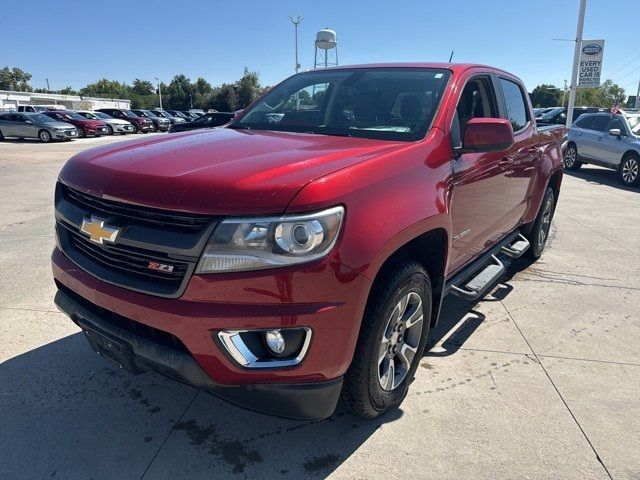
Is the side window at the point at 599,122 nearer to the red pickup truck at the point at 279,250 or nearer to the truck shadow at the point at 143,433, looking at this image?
the red pickup truck at the point at 279,250

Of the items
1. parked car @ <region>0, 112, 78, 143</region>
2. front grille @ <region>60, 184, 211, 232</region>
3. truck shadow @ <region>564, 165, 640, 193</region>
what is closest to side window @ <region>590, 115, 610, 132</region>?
truck shadow @ <region>564, 165, 640, 193</region>

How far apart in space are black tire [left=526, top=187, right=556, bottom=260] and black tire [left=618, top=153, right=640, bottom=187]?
807cm

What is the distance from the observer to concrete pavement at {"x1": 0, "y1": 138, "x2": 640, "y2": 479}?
239 cm

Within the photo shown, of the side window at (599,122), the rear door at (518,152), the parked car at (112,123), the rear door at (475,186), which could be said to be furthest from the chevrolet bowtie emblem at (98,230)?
the parked car at (112,123)

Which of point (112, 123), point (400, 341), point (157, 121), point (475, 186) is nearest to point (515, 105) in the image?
point (475, 186)

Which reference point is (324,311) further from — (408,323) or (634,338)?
(634,338)

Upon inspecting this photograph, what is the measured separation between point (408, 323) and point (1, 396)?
2.36 meters

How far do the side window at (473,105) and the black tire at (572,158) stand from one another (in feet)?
40.6

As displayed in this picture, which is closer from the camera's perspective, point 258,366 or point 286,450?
point 258,366

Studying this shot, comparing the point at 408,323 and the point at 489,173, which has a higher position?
the point at 489,173

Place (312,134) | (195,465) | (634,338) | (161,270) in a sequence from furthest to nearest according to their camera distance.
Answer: (634,338) < (312,134) < (195,465) < (161,270)

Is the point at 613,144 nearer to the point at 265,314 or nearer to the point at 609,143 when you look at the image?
the point at 609,143

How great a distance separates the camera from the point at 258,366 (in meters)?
2.03

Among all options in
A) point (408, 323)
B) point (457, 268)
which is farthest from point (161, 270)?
point (457, 268)
